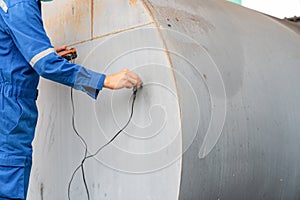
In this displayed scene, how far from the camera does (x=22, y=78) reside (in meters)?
1.46

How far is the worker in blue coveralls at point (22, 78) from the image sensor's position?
4.55ft

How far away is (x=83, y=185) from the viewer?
168cm

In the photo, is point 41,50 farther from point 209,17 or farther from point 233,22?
point 233,22

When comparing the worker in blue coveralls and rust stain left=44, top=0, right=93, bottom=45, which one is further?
rust stain left=44, top=0, right=93, bottom=45

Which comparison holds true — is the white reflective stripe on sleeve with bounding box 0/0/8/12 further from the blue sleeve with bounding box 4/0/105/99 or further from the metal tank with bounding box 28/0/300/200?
the metal tank with bounding box 28/0/300/200

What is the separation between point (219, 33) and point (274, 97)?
14.0 inches

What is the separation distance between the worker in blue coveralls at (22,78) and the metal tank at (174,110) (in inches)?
6.2

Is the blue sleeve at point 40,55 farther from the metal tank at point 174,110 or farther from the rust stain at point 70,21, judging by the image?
the rust stain at point 70,21

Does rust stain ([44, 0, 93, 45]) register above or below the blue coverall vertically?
above

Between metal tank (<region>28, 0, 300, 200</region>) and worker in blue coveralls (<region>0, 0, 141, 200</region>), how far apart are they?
16 cm

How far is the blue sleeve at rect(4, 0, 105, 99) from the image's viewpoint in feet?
4.52

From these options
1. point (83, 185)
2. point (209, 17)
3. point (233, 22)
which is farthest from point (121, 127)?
point (233, 22)

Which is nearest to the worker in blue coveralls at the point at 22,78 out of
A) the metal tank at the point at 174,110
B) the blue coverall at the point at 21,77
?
the blue coverall at the point at 21,77

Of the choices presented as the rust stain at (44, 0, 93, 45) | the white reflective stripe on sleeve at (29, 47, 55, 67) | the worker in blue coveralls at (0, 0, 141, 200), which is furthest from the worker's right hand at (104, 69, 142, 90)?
the rust stain at (44, 0, 93, 45)
